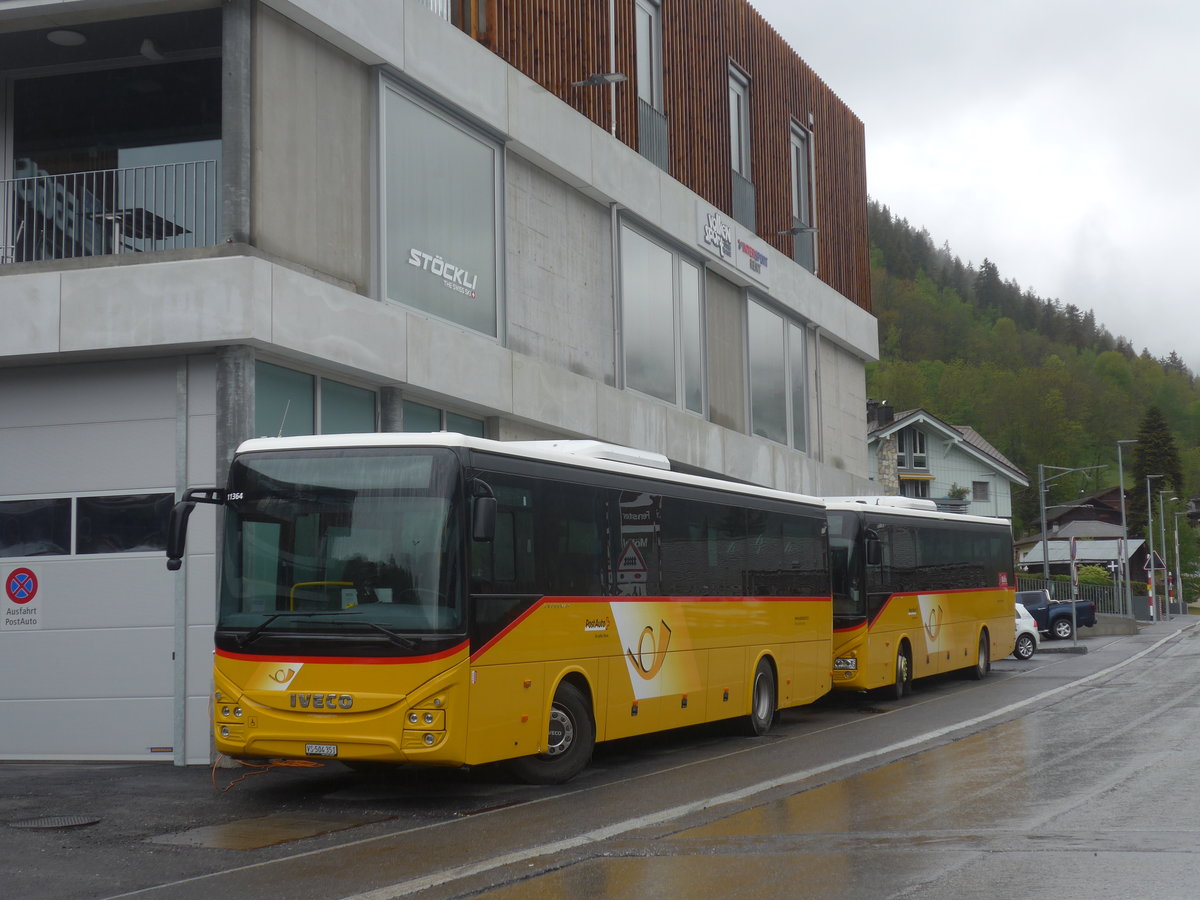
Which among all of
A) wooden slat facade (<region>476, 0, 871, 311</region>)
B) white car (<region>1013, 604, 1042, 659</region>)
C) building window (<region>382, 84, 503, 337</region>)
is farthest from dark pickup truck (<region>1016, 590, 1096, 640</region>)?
building window (<region>382, 84, 503, 337</region>)

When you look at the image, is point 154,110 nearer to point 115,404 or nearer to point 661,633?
point 115,404

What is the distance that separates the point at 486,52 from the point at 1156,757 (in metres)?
13.5

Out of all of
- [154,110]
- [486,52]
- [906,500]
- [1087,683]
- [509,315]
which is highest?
[486,52]

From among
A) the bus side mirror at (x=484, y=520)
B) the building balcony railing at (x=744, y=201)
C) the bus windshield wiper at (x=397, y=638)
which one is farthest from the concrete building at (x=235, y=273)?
the building balcony railing at (x=744, y=201)

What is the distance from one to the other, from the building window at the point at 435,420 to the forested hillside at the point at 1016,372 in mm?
102064

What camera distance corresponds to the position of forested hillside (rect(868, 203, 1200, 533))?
124m

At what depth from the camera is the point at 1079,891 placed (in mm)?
7750

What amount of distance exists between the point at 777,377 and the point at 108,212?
62.6ft

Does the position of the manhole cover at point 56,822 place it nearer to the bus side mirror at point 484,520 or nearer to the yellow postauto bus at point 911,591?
the bus side mirror at point 484,520

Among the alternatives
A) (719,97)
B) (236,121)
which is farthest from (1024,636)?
(236,121)

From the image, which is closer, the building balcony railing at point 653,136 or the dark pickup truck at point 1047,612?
the building balcony railing at point 653,136

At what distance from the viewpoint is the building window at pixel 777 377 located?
32.6 m

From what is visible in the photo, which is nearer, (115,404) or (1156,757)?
(1156,757)

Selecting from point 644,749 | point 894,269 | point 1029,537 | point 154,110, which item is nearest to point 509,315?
point 154,110
